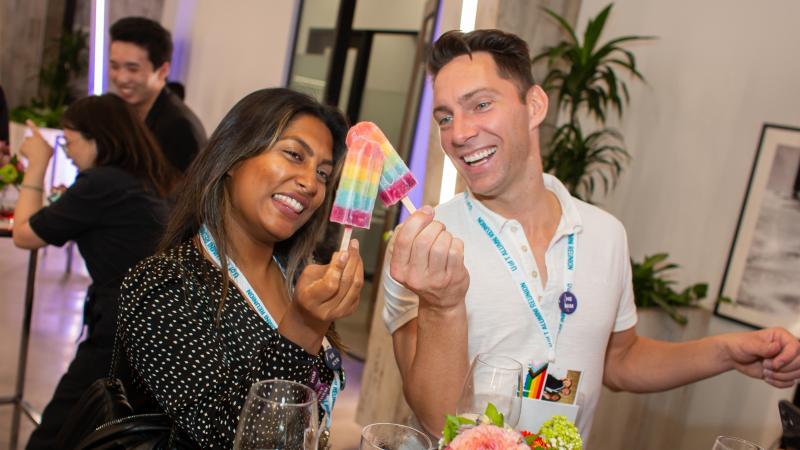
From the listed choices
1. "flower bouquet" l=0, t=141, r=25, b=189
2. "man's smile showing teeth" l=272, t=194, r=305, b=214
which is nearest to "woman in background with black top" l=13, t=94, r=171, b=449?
"flower bouquet" l=0, t=141, r=25, b=189

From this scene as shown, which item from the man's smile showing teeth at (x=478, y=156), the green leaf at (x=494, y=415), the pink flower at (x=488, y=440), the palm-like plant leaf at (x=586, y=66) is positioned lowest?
the green leaf at (x=494, y=415)

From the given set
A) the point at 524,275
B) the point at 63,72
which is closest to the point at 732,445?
the point at 524,275

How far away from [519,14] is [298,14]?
10.6 ft

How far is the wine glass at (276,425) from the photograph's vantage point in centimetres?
103

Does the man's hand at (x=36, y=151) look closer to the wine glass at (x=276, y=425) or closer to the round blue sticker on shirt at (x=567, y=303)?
the round blue sticker on shirt at (x=567, y=303)

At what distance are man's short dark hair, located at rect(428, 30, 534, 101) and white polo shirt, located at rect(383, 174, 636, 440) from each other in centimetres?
35

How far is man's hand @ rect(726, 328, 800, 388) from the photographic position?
1953 mm

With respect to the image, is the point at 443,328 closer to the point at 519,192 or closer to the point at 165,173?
the point at 519,192

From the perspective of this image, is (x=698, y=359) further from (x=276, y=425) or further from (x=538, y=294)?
(x=276, y=425)

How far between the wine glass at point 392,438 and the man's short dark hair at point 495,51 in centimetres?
118

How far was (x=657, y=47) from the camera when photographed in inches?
178

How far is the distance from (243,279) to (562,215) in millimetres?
881

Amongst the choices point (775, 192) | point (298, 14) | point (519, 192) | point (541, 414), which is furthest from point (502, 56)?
point (298, 14)

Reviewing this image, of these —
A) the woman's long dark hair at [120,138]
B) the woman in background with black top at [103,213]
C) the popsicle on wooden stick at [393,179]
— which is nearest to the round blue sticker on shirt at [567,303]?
the popsicle on wooden stick at [393,179]
